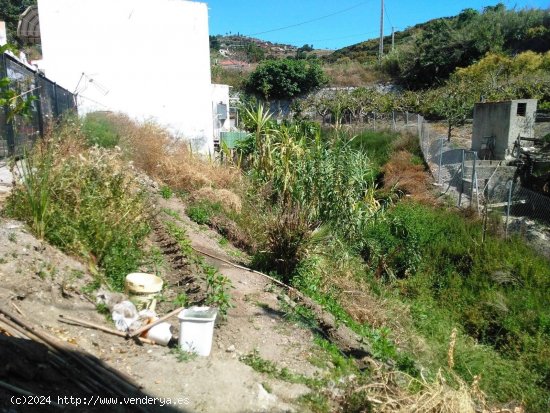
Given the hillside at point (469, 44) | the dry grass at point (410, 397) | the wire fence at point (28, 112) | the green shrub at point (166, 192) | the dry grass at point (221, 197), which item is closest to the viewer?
the dry grass at point (410, 397)

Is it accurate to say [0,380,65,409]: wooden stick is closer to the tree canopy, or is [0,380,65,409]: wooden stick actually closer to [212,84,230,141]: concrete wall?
[212,84,230,141]: concrete wall

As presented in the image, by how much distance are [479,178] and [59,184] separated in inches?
407

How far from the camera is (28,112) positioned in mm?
5715

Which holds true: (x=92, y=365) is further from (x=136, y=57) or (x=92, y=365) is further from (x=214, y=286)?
(x=136, y=57)

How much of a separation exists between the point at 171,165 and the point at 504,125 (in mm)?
9547

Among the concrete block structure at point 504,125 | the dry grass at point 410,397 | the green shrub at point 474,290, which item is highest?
the concrete block structure at point 504,125

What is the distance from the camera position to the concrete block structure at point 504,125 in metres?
13.6

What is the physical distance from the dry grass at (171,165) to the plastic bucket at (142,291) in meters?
6.94

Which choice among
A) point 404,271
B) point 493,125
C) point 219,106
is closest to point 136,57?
point 219,106

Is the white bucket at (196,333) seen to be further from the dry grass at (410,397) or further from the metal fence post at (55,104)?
the metal fence post at (55,104)

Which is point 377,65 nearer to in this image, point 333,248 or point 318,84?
point 318,84

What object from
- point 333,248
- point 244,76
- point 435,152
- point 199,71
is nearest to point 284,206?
point 333,248

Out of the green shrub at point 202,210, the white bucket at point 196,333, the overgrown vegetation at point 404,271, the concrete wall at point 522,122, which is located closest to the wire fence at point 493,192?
the overgrown vegetation at point 404,271

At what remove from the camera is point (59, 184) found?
17.7 feet
